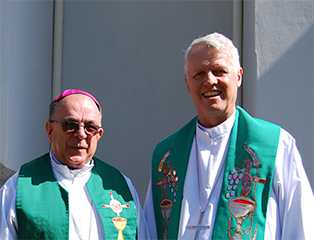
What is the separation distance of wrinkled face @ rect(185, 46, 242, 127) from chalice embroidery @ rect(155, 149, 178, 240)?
1.81 feet

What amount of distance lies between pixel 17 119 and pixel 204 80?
2.85 m

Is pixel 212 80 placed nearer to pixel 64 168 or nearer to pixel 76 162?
pixel 76 162

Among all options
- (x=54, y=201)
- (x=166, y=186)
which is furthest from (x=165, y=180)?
(x=54, y=201)

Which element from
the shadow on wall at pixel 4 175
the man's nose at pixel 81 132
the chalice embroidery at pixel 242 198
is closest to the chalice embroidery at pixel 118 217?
the man's nose at pixel 81 132

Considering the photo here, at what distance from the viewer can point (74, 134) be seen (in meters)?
3.03

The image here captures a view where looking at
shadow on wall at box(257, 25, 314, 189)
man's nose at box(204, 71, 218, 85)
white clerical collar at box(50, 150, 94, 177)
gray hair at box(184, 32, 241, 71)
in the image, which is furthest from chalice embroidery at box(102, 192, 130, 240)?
shadow on wall at box(257, 25, 314, 189)

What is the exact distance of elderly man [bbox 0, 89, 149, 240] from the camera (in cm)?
287

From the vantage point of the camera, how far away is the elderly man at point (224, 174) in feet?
9.43

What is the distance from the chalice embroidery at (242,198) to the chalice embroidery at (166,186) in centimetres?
45

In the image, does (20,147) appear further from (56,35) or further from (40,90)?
(56,35)

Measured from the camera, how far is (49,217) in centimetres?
289

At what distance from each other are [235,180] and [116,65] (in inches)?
135

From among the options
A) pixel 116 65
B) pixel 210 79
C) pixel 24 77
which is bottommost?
pixel 210 79

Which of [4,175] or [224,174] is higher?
[224,174]
